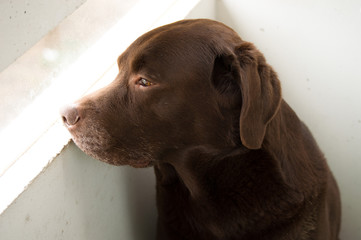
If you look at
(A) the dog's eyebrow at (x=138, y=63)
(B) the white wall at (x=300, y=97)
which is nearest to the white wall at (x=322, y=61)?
(B) the white wall at (x=300, y=97)

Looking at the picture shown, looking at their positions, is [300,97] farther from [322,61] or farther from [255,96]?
[255,96]

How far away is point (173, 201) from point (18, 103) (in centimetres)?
60

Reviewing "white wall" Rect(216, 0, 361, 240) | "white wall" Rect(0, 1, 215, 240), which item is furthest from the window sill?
"white wall" Rect(216, 0, 361, 240)

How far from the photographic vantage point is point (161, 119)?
1.22m

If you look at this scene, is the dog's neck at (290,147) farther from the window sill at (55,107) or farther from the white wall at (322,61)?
the white wall at (322,61)

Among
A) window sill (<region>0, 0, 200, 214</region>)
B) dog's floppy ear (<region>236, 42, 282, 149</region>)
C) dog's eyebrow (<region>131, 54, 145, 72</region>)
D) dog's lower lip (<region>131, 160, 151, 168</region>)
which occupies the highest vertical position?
dog's eyebrow (<region>131, 54, 145, 72</region>)

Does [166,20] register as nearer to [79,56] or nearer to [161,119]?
[79,56]

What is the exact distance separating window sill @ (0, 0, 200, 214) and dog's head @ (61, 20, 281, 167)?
→ 9cm

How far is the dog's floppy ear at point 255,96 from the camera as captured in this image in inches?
45.5

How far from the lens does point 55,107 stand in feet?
4.24

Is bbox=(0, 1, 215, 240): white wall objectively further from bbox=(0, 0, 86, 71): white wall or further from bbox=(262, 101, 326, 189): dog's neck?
bbox=(262, 101, 326, 189): dog's neck

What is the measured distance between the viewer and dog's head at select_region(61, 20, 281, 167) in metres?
1.18

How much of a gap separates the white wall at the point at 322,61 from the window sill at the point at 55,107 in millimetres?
469

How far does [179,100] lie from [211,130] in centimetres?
14
